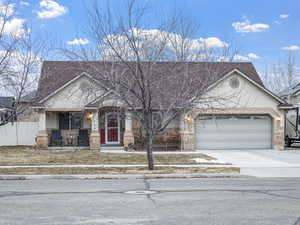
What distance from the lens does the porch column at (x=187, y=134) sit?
22406 millimetres

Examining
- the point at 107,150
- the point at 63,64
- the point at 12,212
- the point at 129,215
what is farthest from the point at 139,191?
the point at 63,64

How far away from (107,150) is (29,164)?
290 inches

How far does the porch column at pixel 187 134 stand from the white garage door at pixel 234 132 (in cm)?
65

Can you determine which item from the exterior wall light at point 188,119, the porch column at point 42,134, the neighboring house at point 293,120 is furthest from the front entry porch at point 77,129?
the neighboring house at point 293,120

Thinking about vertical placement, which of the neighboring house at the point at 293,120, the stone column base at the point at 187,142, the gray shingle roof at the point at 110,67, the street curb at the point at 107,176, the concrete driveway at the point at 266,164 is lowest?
the concrete driveway at the point at 266,164

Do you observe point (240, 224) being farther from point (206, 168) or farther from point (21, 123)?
point (21, 123)

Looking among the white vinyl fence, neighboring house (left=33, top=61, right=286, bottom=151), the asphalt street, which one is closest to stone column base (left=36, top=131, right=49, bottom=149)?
neighboring house (left=33, top=61, right=286, bottom=151)

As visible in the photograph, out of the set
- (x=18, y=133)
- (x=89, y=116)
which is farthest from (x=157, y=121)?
(x=18, y=133)

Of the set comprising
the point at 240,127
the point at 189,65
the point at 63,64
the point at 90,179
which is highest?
the point at 63,64

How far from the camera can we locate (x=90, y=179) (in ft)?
40.3

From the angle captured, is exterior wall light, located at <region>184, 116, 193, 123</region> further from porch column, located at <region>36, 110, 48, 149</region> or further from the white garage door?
porch column, located at <region>36, 110, 48, 149</region>

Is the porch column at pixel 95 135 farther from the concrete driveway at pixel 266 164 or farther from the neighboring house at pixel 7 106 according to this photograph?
the concrete driveway at pixel 266 164

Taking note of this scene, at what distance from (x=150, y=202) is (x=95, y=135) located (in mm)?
14930

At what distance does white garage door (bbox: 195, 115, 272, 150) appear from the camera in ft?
75.9
